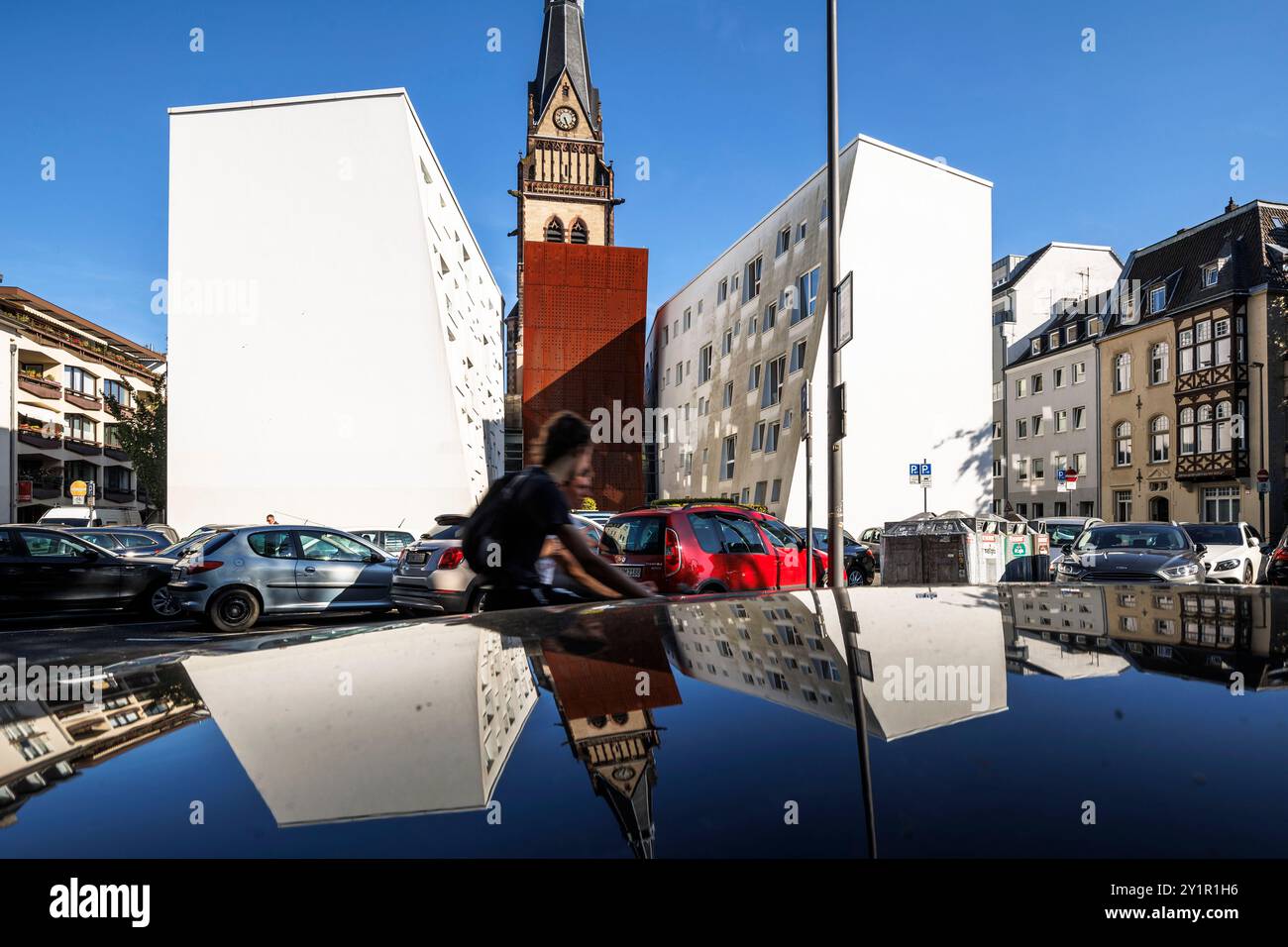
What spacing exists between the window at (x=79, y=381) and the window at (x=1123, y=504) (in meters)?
64.6

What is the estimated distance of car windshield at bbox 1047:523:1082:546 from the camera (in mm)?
24689

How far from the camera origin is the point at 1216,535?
17.8m

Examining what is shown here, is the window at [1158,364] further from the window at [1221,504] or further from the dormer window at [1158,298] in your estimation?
the window at [1221,504]

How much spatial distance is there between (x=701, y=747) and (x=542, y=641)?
96 centimetres

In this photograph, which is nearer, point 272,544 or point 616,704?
point 616,704

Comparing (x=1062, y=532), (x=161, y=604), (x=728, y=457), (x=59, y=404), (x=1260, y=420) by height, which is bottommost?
(x=161, y=604)

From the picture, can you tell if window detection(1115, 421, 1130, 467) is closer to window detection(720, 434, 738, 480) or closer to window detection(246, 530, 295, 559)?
window detection(720, 434, 738, 480)

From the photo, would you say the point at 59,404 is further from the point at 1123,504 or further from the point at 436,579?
the point at 1123,504

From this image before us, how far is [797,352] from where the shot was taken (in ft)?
115

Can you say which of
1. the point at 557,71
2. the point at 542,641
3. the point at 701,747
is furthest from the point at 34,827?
the point at 557,71

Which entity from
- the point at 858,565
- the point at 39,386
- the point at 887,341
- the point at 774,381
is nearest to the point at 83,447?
the point at 39,386

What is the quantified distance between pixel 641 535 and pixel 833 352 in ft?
12.7

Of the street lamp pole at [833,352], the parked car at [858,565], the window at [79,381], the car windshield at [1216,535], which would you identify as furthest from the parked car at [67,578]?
the window at [79,381]
